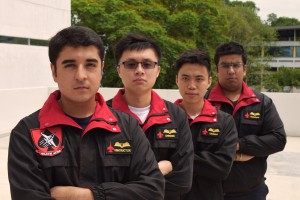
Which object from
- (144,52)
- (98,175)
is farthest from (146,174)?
(144,52)

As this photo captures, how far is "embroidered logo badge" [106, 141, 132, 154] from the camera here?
1.65 m

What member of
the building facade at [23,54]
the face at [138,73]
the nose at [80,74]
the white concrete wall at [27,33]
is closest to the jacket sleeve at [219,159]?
the face at [138,73]

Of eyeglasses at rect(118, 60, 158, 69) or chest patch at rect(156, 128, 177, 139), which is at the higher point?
eyeglasses at rect(118, 60, 158, 69)

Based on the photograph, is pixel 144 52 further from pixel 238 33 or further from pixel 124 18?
pixel 238 33

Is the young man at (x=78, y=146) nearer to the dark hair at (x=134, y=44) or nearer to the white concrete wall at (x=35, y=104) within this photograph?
the dark hair at (x=134, y=44)

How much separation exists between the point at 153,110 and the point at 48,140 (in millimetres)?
680

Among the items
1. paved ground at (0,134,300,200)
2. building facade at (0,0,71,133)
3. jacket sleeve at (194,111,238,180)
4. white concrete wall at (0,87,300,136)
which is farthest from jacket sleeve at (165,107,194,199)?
building facade at (0,0,71,133)

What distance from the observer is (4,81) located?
9836mm

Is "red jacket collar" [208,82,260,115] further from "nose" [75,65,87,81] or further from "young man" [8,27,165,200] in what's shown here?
"nose" [75,65,87,81]

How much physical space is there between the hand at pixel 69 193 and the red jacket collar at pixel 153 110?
0.59 metres

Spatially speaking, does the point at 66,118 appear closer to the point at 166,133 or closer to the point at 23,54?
the point at 166,133

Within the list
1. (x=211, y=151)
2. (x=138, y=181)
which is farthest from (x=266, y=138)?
(x=138, y=181)

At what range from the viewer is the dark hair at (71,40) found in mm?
1651

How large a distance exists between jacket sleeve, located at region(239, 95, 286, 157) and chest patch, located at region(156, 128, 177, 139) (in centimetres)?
66
